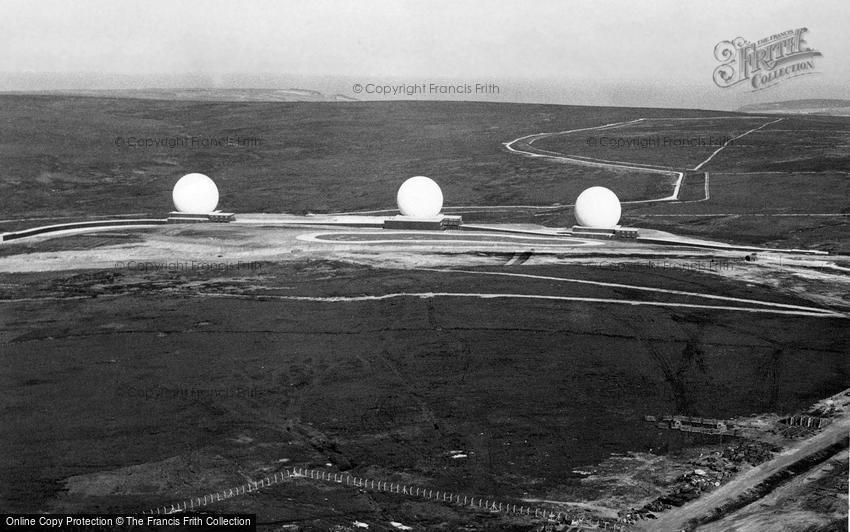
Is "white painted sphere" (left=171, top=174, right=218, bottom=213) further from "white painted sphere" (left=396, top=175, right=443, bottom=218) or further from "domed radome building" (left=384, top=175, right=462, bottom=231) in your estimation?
"white painted sphere" (left=396, top=175, right=443, bottom=218)

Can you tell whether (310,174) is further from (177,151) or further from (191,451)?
(191,451)

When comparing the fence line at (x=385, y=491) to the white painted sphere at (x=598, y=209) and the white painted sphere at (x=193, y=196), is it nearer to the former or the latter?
the white painted sphere at (x=598, y=209)

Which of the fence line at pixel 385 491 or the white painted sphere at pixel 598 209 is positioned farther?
the white painted sphere at pixel 598 209

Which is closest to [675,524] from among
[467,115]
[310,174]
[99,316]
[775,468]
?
[775,468]

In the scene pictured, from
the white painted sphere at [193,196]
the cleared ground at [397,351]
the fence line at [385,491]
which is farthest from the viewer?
the white painted sphere at [193,196]

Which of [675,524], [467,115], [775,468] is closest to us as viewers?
[675,524]

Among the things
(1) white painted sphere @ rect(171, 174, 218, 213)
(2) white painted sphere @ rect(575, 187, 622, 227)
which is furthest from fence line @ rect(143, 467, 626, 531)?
(1) white painted sphere @ rect(171, 174, 218, 213)

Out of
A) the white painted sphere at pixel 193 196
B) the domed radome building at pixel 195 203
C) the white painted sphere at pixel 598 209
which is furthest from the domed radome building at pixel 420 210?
the white painted sphere at pixel 193 196
